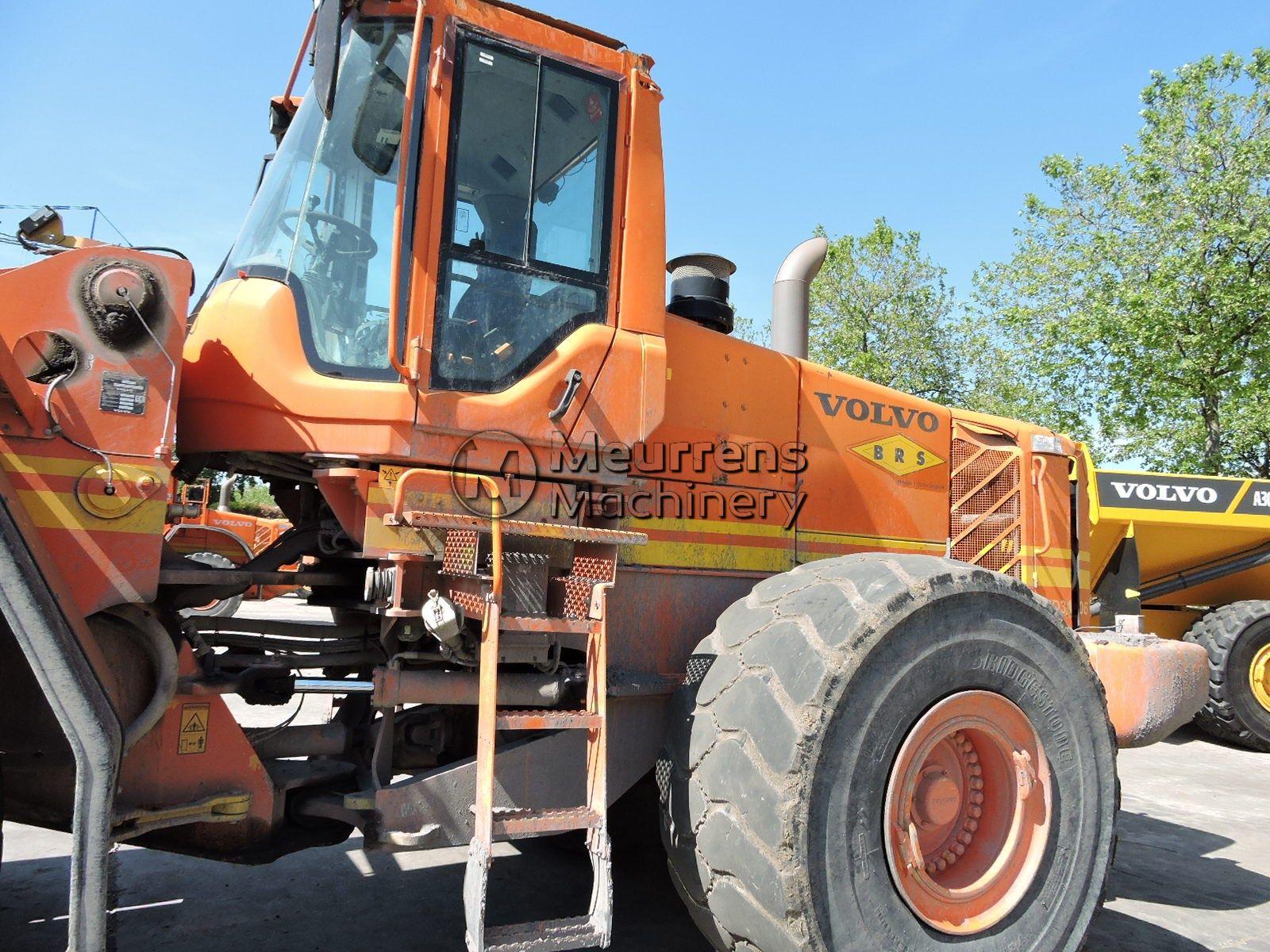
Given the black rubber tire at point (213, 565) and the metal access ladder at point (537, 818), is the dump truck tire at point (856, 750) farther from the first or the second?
the black rubber tire at point (213, 565)

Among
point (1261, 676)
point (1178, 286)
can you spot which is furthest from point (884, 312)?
point (1261, 676)

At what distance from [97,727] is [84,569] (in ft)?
1.58

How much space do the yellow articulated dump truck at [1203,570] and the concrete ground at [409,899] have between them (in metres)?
4.14

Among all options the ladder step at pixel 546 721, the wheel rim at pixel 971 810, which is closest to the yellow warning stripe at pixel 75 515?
the ladder step at pixel 546 721

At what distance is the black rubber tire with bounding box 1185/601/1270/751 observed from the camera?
30.2ft

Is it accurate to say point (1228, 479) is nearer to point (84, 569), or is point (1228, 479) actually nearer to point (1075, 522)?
point (1075, 522)

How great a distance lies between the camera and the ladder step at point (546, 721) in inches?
107

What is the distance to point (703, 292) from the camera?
4.17 metres

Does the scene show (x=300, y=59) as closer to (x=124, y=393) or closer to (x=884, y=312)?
(x=124, y=393)

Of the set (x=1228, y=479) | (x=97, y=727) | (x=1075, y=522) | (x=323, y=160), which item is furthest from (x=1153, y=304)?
(x=97, y=727)

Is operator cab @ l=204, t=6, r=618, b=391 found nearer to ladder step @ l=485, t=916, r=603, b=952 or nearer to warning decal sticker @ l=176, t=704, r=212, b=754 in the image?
warning decal sticker @ l=176, t=704, r=212, b=754

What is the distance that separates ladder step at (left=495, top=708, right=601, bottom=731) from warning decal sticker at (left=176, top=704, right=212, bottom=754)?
39.8 inches

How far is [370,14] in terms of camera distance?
3.09 meters

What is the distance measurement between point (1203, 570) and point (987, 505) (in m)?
6.85
